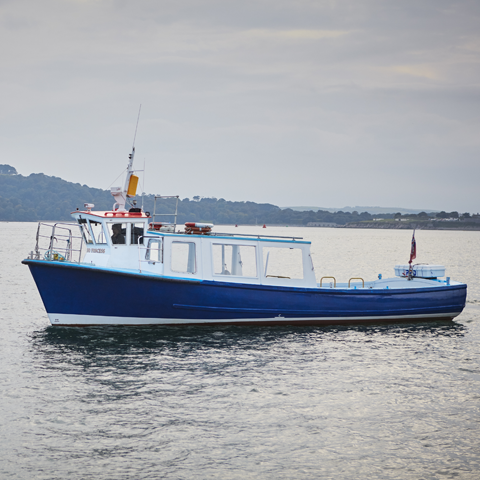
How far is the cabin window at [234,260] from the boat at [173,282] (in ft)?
0.12

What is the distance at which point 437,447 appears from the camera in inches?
428

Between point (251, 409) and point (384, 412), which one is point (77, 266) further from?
point (384, 412)

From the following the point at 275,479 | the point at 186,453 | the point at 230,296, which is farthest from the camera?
the point at 230,296

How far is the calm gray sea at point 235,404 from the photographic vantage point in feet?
32.8

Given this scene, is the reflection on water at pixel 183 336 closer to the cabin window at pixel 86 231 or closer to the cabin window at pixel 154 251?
the cabin window at pixel 154 251

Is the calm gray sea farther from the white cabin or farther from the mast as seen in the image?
the mast

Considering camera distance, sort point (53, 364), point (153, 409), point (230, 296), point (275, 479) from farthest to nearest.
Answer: point (230, 296)
point (53, 364)
point (153, 409)
point (275, 479)

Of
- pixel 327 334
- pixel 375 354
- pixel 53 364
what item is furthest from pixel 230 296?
pixel 53 364

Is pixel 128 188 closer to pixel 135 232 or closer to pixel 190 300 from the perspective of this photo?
pixel 135 232

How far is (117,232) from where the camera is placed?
20531 millimetres

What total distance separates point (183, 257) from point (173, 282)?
1.35 metres

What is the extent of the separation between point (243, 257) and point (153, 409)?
953cm

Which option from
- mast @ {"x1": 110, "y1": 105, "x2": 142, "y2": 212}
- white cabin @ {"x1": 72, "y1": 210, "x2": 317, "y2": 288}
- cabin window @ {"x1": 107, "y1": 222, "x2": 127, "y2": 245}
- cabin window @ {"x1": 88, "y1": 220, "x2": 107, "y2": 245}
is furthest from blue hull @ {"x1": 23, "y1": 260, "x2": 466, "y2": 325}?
mast @ {"x1": 110, "y1": 105, "x2": 142, "y2": 212}

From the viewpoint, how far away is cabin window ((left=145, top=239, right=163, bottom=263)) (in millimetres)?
20469
